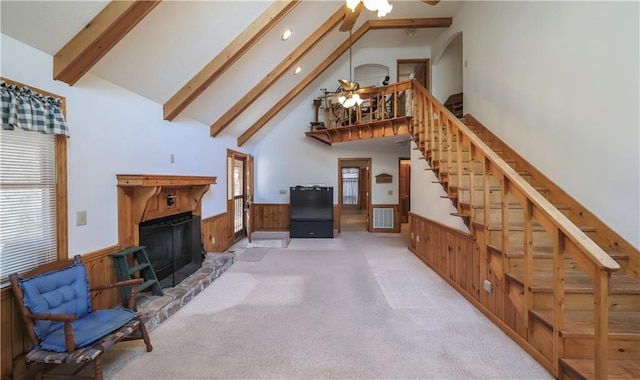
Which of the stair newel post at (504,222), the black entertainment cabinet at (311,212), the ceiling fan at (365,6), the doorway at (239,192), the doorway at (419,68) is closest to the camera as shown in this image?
the stair newel post at (504,222)

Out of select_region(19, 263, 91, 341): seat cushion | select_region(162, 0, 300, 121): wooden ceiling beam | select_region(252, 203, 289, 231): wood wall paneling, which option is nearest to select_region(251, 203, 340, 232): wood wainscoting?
select_region(252, 203, 289, 231): wood wall paneling

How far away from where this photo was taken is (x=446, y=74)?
698 cm

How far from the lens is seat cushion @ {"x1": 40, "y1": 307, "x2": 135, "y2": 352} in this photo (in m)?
1.75

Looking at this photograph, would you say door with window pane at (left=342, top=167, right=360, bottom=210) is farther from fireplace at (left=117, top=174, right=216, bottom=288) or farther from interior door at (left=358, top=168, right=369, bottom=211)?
fireplace at (left=117, top=174, right=216, bottom=288)

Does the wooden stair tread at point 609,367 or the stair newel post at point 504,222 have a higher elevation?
the stair newel post at point 504,222

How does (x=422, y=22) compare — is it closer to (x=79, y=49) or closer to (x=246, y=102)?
(x=246, y=102)

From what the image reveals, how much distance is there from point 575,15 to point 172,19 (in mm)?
4103

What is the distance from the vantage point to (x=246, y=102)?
464 centimetres

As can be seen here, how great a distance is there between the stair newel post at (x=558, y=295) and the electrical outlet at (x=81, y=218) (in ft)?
12.5

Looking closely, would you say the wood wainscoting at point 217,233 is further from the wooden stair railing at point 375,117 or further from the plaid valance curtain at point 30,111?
the wooden stair railing at point 375,117

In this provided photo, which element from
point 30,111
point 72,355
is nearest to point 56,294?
point 72,355

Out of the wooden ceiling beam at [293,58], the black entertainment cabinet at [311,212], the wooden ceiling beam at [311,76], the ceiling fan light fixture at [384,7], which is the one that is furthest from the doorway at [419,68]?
the ceiling fan light fixture at [384,7]

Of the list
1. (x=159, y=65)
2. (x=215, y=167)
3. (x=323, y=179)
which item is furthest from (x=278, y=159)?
(x=159, y=65)

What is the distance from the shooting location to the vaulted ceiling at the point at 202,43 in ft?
6.66
